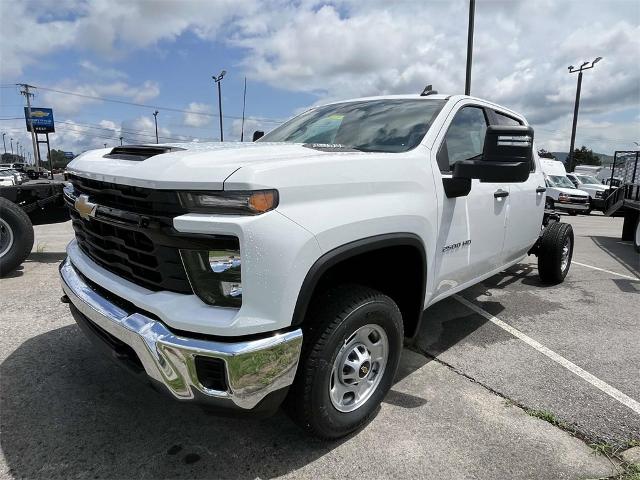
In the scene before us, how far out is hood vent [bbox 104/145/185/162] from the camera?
2359mm

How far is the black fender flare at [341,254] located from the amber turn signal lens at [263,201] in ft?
1.07

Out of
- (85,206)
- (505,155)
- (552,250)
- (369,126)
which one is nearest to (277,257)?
(85,206)

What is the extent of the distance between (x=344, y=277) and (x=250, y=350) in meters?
0.84

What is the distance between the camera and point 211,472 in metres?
2.25

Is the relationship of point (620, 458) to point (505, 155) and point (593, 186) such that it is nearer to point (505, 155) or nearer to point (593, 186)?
point (505, 155)

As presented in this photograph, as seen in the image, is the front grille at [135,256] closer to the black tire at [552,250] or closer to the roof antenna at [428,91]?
the roof antenna at [428,91]

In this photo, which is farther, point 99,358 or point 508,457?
point 99,358

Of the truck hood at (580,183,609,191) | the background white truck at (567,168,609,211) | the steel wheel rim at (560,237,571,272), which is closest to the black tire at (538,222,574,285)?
the steel wheel rim at (560,237,571,272)

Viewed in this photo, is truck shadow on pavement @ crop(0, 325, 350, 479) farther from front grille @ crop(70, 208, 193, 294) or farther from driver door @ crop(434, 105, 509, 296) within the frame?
driver door @ crop(434, 105, 509, 296)

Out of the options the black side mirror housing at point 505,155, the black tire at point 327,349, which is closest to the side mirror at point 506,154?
the black side mirror housing at point 505,155

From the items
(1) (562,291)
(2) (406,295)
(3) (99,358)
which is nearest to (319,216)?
(2) (406,295)

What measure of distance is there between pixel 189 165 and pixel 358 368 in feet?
4.36

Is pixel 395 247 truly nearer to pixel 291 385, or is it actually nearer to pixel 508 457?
pixel 291 385

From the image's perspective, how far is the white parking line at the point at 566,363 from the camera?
2971 mm
